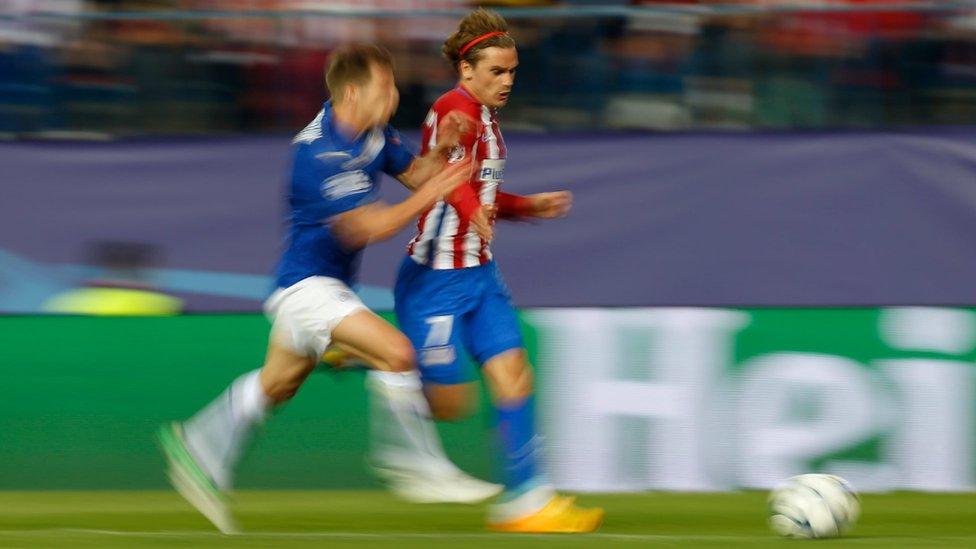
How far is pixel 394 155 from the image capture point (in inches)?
234

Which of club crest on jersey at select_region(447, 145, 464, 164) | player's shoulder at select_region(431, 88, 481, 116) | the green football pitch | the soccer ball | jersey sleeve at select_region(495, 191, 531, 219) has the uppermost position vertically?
player's shoulder at select_region(431, 88, 481, 116)

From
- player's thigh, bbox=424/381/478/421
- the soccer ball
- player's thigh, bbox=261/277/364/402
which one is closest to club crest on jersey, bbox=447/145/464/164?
player's thigh, bbox=261/277/364/402

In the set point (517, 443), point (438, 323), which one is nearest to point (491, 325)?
point (438, 323)

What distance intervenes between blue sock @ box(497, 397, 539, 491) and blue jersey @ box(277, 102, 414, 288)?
0.76m

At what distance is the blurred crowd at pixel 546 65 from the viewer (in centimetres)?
811

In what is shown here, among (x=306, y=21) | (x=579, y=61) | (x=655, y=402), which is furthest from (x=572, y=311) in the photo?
(x=306, y=21)

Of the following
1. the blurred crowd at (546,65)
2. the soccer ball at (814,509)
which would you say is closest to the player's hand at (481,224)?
the soccer ball at (814,509)

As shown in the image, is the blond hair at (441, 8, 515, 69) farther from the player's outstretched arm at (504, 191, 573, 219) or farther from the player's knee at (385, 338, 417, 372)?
the player's knee at (385, 338, 417, 372)

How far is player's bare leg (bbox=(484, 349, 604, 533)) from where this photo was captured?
5738 millimetres

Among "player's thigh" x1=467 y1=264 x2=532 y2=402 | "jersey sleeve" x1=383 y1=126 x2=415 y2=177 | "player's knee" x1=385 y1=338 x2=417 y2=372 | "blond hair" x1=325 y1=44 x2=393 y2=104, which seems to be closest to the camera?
"player's knee" x1=385 y1=338 x2=417 y2=372

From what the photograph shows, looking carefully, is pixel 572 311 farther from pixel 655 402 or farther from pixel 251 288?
pixel 251 288

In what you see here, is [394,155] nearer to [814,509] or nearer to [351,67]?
[351,67]

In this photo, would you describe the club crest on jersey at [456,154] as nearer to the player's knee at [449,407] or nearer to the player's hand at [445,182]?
the player's hand at [445,182]

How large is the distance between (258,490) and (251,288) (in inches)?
40.7
